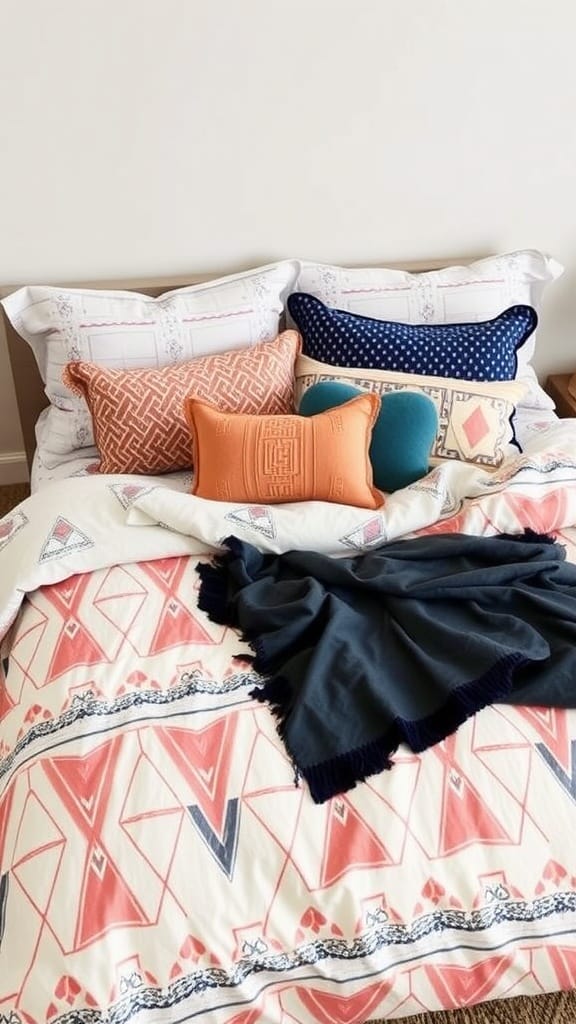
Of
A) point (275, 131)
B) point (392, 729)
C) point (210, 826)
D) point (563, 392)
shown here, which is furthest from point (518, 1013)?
point (275, 131)

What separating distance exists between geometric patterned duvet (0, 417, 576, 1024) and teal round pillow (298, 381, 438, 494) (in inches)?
24.2

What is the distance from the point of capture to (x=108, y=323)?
75.7 inches

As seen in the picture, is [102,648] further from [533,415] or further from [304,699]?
[533,415]

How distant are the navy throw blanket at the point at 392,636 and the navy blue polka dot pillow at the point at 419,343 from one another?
0.48 meters

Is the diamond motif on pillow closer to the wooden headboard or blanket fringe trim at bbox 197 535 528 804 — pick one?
the wooden headboard

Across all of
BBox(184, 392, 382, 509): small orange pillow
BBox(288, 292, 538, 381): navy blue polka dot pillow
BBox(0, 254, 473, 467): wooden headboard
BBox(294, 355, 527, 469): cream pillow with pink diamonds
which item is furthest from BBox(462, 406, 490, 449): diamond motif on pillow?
BBox(0, 254, 473, 467): wooden headboard

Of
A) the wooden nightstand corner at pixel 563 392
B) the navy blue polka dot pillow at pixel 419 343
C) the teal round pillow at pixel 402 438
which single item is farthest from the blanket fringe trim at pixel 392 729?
the wooden nightstand corner at pixel 563 392

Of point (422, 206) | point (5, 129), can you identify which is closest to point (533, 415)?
point (422, 206)

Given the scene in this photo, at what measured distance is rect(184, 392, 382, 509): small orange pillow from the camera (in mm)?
1677

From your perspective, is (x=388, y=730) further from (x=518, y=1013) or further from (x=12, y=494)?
(x=12, y=494)

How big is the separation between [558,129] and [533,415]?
2.36ft

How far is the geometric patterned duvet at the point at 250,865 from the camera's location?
110 cm

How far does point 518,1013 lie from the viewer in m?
1.40

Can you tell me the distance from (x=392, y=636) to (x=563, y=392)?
1.27 metres
